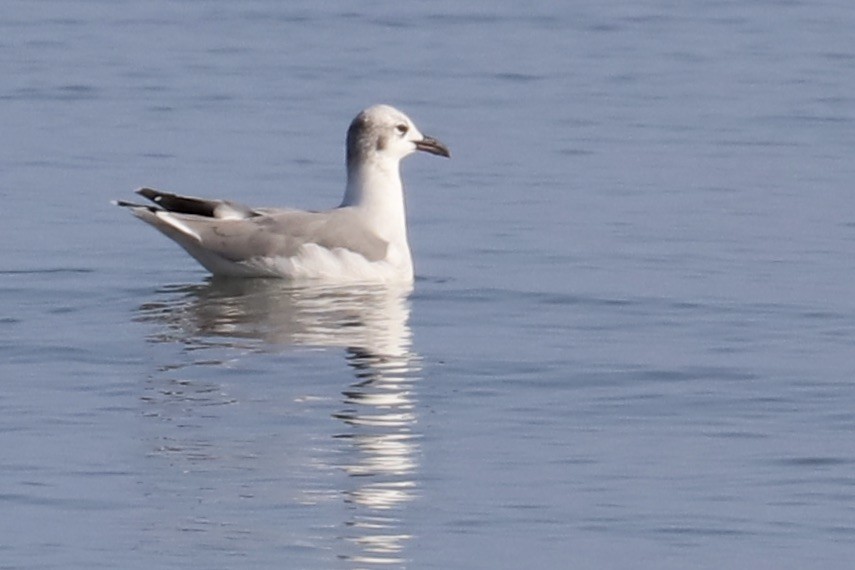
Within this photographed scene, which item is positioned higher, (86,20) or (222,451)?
(86,20)

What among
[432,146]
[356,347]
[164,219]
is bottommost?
[356,347]

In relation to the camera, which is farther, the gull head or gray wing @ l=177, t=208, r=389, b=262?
the gull head

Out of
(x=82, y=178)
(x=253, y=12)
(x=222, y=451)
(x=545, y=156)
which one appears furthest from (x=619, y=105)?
(x=222, y=451)

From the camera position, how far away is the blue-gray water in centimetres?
934

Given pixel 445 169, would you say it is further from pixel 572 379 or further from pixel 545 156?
pixel 572 379

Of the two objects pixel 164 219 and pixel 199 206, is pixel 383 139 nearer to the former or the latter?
pixel 199 206

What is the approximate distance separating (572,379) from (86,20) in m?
16.2

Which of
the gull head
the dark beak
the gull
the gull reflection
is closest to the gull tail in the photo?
the gull

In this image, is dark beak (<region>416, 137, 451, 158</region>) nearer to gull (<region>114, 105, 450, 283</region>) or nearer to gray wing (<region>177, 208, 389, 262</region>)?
gull (<region>114, 105, 450, 283</region>)

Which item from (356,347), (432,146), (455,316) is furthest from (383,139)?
(356,347)

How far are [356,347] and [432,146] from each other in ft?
10.3

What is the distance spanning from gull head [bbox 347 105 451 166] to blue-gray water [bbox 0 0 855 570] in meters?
0.73

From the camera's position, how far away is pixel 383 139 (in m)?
15.7

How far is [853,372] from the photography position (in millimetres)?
12219
